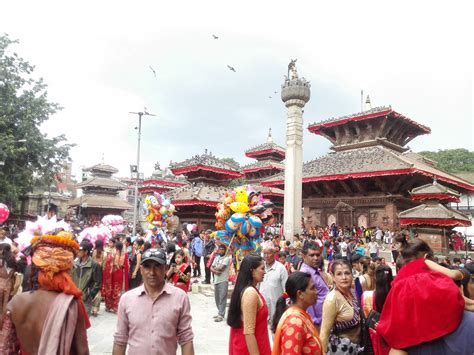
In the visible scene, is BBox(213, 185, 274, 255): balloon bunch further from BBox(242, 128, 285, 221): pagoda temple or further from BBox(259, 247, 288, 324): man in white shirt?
BBox(242, 128, 285, 221): pagoda temple

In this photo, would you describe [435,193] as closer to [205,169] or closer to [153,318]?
[153,318]

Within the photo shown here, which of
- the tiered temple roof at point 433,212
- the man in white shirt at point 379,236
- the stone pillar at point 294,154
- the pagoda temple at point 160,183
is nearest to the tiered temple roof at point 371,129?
the man in white shirt at point 379,236

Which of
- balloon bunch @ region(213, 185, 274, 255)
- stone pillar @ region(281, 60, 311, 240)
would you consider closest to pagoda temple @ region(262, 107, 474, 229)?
stone pillar @ region(281, 60, 311, 240)

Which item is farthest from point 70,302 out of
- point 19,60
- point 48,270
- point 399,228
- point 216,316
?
point 19,60

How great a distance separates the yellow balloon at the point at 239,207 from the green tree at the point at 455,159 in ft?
152

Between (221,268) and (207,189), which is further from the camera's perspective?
(207,189)

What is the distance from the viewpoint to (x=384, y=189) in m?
23.5

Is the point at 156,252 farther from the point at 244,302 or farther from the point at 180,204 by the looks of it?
the point at 180,204

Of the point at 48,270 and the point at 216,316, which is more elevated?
the point at 48,270

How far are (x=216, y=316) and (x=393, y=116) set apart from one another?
2268 cm

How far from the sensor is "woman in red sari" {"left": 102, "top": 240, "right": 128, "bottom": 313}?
889 cm

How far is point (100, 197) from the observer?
5056cm

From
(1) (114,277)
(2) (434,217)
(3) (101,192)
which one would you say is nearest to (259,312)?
(1) (114,277)

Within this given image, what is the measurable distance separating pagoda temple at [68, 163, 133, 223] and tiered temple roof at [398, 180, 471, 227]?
3847 cm
